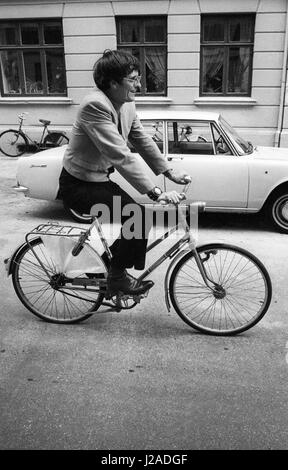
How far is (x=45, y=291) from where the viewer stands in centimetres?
403

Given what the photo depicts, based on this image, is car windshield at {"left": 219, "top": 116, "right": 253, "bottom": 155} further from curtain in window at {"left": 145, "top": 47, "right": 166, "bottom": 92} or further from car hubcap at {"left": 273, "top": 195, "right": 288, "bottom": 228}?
curtain in window at {"left": 145, "top": 47, "right": 166, "bottom": 92}

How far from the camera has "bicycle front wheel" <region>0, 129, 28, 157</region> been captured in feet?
40.3

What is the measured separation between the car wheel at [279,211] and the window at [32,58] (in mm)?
8418

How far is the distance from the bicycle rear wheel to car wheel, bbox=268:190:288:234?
735cm

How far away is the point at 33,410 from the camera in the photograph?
8.94 feet

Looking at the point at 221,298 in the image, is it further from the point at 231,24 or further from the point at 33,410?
the point at 231,24

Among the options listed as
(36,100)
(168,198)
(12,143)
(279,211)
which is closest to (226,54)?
(36,100)

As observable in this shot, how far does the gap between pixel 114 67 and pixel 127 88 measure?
16 cm

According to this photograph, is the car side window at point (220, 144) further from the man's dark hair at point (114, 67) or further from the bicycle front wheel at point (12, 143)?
the bicycle front wheel at point (12, 143)

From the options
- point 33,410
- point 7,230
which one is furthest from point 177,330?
point 7,230

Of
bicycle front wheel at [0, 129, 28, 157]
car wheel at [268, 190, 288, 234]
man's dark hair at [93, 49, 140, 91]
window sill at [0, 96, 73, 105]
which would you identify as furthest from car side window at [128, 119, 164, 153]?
window sill at [0, 96, 73, 105]

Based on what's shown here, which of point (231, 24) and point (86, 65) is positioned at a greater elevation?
point (231, 24)

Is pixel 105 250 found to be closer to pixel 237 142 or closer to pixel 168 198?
pixel 168 198

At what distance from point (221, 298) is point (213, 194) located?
291 centimetres
